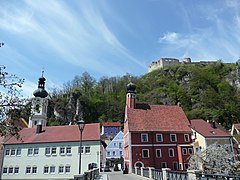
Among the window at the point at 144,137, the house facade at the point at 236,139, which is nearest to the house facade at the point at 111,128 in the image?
the house facade at the point at 236,139

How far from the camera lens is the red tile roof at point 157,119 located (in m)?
40.4

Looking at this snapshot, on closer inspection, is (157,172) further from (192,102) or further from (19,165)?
(192,102)

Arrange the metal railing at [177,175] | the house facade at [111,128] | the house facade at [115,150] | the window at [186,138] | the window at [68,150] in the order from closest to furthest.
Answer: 1. the metal railing at [177,175]
2. the window at [68,150]
3. the window at [186,138]
4. the house facade at [115,150]
5. the house facade at [111,128]

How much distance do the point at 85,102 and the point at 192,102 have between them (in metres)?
38.9

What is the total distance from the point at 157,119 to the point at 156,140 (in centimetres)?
485

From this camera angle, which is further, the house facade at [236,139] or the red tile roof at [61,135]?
the house facade at [236,139]

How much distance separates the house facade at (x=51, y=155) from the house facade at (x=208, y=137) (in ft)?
58.2

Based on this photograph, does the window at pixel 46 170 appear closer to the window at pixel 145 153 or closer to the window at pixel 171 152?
the window at pixel 145 153

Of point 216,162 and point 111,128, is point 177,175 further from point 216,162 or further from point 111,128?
point 111,128

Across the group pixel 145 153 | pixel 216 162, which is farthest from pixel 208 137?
pixel 216 162

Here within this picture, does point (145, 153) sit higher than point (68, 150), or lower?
lower

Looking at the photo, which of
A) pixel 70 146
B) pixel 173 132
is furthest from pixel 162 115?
pixel 70 146

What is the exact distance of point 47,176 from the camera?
125ft

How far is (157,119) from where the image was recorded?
4284cm
